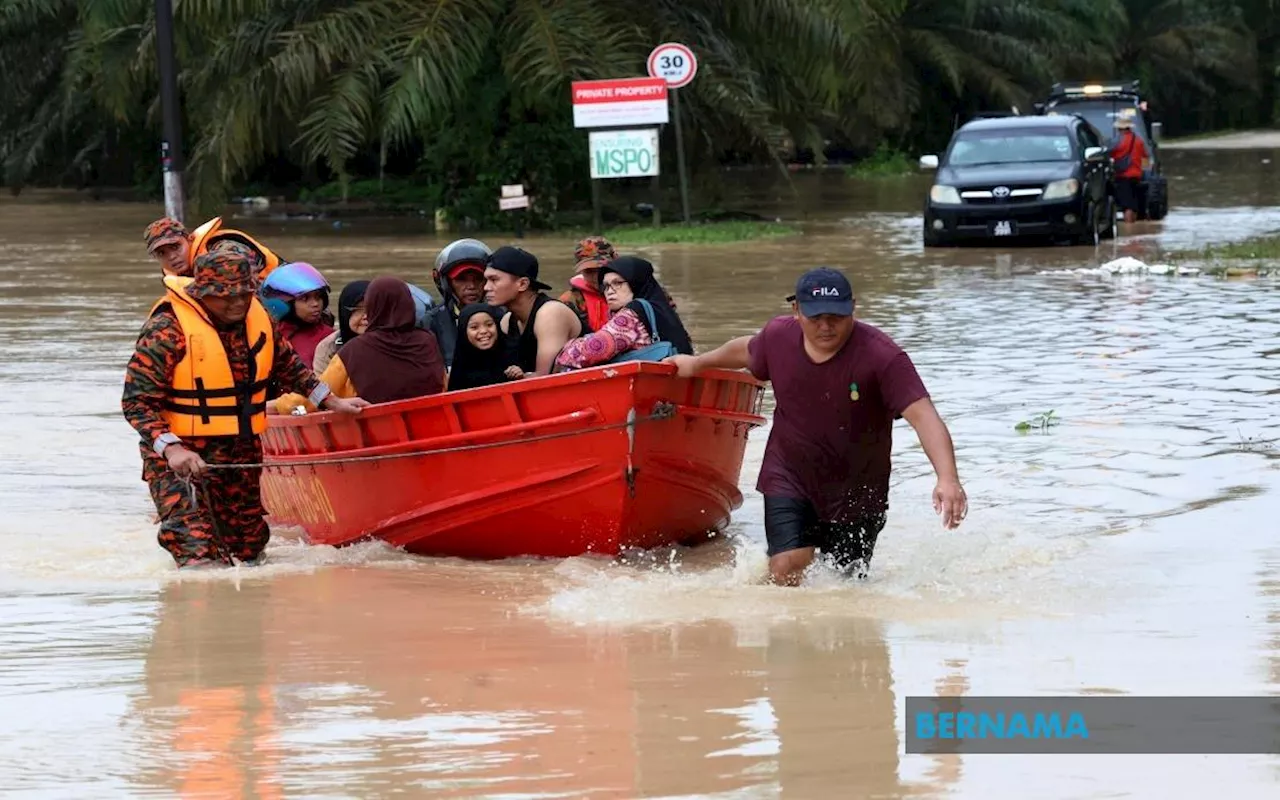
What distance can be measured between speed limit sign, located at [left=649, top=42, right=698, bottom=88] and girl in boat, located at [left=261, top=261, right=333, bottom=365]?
16.4m

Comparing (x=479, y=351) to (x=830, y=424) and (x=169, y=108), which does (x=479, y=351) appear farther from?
(x=169, y=108)

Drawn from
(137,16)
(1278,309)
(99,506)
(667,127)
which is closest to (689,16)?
(667,127)

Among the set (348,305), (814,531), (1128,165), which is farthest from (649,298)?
(1128,165)

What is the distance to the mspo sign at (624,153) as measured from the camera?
27703mm

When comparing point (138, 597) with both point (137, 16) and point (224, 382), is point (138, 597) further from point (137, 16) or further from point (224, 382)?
point (137, 16)

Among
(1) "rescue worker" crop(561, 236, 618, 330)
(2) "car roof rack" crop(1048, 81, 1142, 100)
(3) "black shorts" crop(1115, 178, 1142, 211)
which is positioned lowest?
(3) "black shorts" crop(1115, 178, 1142, 211)

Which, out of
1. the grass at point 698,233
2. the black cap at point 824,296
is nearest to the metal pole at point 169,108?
the grass at point 698,233

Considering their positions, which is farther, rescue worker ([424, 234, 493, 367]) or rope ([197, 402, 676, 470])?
rescue worker ([424, 234, 493, 367])

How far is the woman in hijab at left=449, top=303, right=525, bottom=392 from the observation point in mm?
10172

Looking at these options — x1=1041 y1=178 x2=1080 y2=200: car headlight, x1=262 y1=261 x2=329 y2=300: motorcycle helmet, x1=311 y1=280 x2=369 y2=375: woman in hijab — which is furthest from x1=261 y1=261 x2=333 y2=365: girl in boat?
x1=1041 y1=178 x2=1080 y2=200: car headlight

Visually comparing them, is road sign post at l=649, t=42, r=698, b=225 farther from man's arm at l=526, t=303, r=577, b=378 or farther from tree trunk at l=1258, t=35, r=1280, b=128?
tree trunk at l=1258, t=35, r=1280, b=128

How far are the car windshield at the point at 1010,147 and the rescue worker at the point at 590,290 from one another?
16755mm

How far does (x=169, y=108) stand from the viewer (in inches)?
1062

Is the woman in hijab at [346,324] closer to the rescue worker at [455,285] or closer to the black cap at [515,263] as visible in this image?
the rescue worker at [455,285]
